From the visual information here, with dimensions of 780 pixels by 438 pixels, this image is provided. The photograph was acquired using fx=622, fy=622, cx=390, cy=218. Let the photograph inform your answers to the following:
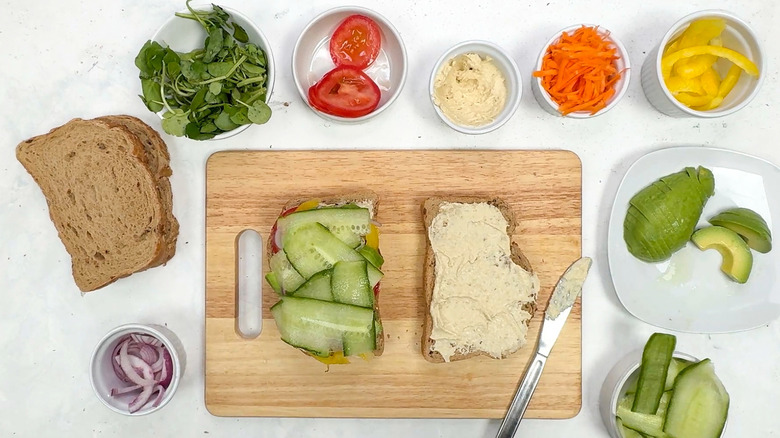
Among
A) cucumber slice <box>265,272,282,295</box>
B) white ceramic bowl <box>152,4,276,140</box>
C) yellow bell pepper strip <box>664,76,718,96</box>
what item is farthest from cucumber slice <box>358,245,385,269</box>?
yellow bell pepper strip <box>664,76,718,96</box>

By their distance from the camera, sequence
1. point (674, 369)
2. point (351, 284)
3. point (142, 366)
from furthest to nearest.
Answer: point (142, 366) < point (674, 369) < point (351, 284)

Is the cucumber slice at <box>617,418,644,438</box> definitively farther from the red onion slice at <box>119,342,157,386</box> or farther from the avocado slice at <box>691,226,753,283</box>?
the red onion slice at <box>119,342,157,386</box>

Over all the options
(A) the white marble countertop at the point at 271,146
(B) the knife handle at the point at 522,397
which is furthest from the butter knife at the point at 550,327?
(A) the white marble countertop at the point at 271,146

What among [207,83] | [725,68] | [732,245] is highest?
[725,68]

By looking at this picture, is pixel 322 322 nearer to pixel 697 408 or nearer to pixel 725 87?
pixel 697 408

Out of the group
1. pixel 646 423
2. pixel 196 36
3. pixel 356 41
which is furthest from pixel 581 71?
pixel 196 36

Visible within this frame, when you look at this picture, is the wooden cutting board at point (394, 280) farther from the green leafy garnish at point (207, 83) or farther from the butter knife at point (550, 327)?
the green leafy garnish at point (207, 83)
